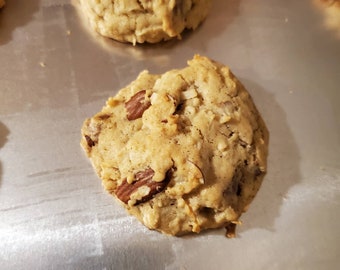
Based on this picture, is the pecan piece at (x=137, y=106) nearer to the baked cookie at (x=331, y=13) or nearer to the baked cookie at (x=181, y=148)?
the baked cookie at (x=181, y=148)

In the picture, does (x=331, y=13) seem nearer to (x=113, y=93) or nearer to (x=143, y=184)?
(x=113, y=93)

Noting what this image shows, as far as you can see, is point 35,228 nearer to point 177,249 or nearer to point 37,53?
point 177,249

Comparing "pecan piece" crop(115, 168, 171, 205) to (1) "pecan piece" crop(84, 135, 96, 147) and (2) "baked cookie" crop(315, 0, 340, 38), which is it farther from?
(2) "baked cookie" crop(315, 0, 340, 38)

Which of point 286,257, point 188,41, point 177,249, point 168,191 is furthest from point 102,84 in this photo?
point 286,257

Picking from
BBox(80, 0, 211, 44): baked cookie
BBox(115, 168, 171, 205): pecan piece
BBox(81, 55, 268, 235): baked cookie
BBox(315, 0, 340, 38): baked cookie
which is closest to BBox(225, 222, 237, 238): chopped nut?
BBox(81, 55, 268, 235): baked cookie

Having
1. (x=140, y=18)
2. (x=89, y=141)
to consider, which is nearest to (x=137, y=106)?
(x=89, y=141)

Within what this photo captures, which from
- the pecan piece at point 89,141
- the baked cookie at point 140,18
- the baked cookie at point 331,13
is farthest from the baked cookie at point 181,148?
the baked cookie at point 331,13
